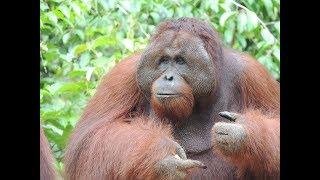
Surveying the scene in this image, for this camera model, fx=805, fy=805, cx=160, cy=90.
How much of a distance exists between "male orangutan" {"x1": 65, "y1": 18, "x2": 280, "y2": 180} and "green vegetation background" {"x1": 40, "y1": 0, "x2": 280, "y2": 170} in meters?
0.43

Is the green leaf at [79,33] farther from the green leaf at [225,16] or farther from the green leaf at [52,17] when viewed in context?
the green leaf at [225,16]

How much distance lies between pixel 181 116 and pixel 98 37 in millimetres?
1114

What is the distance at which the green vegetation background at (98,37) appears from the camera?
3.76m

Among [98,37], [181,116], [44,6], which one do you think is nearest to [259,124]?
[181,116]

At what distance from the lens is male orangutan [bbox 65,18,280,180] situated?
2.93 m

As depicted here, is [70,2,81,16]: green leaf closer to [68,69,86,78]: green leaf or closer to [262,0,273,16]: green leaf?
[68,69,86,78]: green leaf

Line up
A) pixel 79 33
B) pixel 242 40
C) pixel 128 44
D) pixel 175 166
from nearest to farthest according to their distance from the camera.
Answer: pixel 175 166 → pixel 128 44 → pixel 79 33 → pixel 242 40

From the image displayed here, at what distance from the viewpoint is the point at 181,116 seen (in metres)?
3.10

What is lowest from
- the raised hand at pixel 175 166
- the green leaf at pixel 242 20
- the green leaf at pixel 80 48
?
the raised hand at pixel 175 166

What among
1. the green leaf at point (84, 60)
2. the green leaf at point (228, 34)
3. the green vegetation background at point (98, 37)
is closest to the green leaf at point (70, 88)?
the green vegetation background at point (98, 37)

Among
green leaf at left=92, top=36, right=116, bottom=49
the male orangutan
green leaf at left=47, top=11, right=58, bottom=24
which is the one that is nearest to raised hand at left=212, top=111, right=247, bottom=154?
the male orangutan

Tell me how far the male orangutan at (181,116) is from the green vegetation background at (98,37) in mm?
427

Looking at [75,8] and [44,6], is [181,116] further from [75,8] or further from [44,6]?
[44,6]
